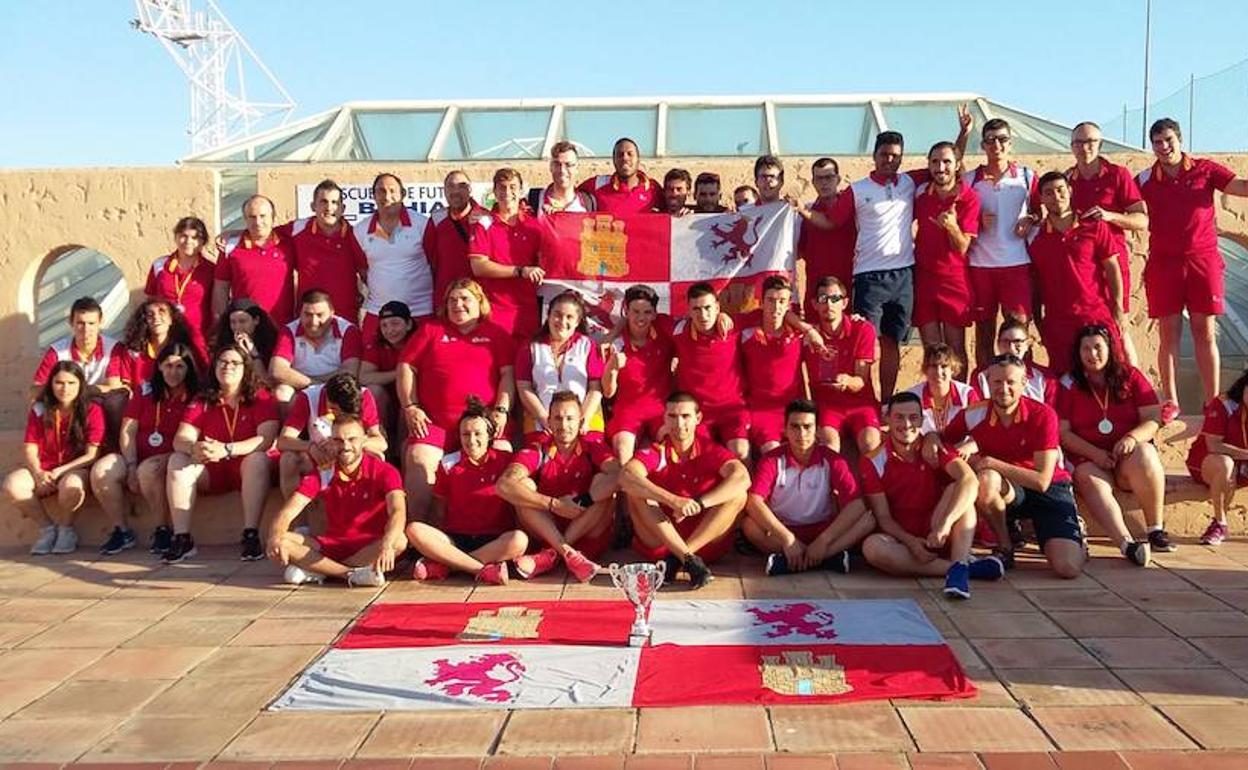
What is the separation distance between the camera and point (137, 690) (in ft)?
13.6

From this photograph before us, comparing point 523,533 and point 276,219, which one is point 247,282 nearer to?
point 276,219

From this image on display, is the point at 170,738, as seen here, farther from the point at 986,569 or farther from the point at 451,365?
the point at 986,569

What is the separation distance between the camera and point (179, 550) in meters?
6.40

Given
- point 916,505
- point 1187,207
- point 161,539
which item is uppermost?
point 1187,207

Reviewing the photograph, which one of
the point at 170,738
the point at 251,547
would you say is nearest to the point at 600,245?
the point at 251,547

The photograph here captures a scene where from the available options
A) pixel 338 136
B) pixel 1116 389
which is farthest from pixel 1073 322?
pixel 338 136

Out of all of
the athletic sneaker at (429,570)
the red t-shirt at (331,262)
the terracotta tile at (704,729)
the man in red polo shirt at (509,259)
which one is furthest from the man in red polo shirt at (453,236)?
the terracotta tile at (704,729)

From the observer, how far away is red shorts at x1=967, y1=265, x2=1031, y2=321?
680 centimetres

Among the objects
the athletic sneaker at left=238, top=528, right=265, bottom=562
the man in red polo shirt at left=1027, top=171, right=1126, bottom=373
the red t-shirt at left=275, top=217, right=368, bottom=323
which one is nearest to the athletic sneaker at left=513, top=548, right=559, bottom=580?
the athletic sneaker at left=238, top=528, right=265, bottom=562

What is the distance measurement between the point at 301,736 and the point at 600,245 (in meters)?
4.29

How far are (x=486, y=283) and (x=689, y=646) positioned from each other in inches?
130

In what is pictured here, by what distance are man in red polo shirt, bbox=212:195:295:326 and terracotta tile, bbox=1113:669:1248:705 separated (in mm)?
5488

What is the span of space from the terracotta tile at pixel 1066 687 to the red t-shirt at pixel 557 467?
2.49 meters

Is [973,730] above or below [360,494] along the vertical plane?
below
